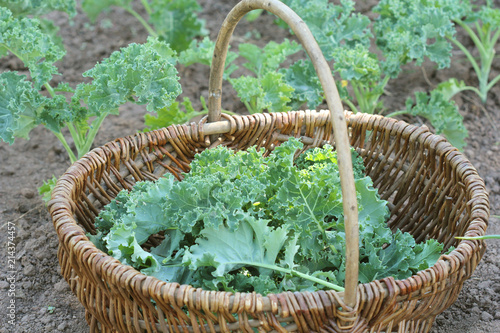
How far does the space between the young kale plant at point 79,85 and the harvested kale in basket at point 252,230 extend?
43 centimetres

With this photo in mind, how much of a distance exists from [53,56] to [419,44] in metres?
2.06

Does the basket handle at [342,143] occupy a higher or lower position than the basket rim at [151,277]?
higher

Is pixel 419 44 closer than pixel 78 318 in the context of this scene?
No

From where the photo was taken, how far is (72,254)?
1.86m

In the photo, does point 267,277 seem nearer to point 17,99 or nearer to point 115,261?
point 115,261

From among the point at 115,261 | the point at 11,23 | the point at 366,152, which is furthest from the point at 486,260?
the point at 11,23

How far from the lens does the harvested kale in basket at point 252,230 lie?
193 centimetres

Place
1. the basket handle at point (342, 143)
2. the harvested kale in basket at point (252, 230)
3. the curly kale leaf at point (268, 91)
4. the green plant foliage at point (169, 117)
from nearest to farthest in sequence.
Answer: the basket handle at point (342, 143) → the harvested kale in basket at point (252, 230) → the curly kale leaf at point (268, 91) → the green plant foliage at point (169, 117)

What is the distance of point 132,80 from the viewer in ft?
7.93

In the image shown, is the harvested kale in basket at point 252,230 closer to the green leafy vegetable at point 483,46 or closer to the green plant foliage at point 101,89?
the green plant foliage at point 101,89

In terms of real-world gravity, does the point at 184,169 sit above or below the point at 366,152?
below

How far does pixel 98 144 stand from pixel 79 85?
3.59 ft

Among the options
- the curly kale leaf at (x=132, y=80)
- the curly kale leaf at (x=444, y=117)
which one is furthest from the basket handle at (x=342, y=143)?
the curly kale leaf at (x=444, y=117)

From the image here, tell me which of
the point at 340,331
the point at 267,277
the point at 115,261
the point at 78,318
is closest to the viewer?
the point at 340,331
